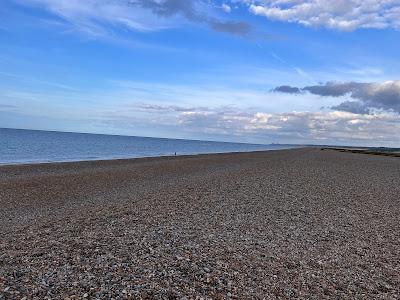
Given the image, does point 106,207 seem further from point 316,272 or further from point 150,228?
point 316,272

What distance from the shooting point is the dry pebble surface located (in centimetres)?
713

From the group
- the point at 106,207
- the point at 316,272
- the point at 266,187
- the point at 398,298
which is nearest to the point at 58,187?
the point at 106,207

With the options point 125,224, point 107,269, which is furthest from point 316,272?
point 125,224

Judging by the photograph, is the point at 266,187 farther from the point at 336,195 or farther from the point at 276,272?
the point at 276,272

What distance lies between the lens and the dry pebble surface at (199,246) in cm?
713

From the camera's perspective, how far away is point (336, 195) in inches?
808

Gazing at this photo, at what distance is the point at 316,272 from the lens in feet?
27.5

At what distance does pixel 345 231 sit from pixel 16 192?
52.1 ft

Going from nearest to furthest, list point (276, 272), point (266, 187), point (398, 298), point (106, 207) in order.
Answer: point (398, 298) < point (276, 272) < point (106, 207) < point (266, 187)

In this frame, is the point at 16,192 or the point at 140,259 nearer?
the point at 140,259

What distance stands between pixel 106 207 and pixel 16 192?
7486 millimetres

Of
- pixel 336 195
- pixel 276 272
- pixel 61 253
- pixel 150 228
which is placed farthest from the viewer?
pixel 336 195

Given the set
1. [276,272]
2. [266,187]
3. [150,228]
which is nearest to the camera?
Answer: [276,272]

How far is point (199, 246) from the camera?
9.72 m
